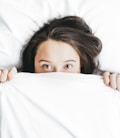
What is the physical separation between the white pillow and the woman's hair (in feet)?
0.08

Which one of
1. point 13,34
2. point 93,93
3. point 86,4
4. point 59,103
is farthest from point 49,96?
point 86,4

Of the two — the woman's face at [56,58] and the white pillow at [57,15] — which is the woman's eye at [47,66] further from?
the white pillow at [57,15]

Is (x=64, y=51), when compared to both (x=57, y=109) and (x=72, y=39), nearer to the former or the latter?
(x=72, y=39)

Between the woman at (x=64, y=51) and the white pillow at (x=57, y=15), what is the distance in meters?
0.03

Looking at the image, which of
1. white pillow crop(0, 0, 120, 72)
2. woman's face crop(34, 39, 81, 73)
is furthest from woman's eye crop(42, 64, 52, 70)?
white pillow crop(0, 0, 120, 72)

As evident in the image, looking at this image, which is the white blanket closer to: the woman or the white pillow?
the woman

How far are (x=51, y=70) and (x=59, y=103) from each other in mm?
144

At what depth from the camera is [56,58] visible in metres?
1.14

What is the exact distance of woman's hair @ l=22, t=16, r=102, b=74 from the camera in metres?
1.18

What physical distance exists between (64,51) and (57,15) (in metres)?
0.17

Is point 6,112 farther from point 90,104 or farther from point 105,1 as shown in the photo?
point 105,1

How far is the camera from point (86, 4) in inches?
49.1

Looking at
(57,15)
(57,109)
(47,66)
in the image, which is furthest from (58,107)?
(57,15)

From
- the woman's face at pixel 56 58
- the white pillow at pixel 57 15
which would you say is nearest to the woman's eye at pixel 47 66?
the woman's face at pixel 56 58
